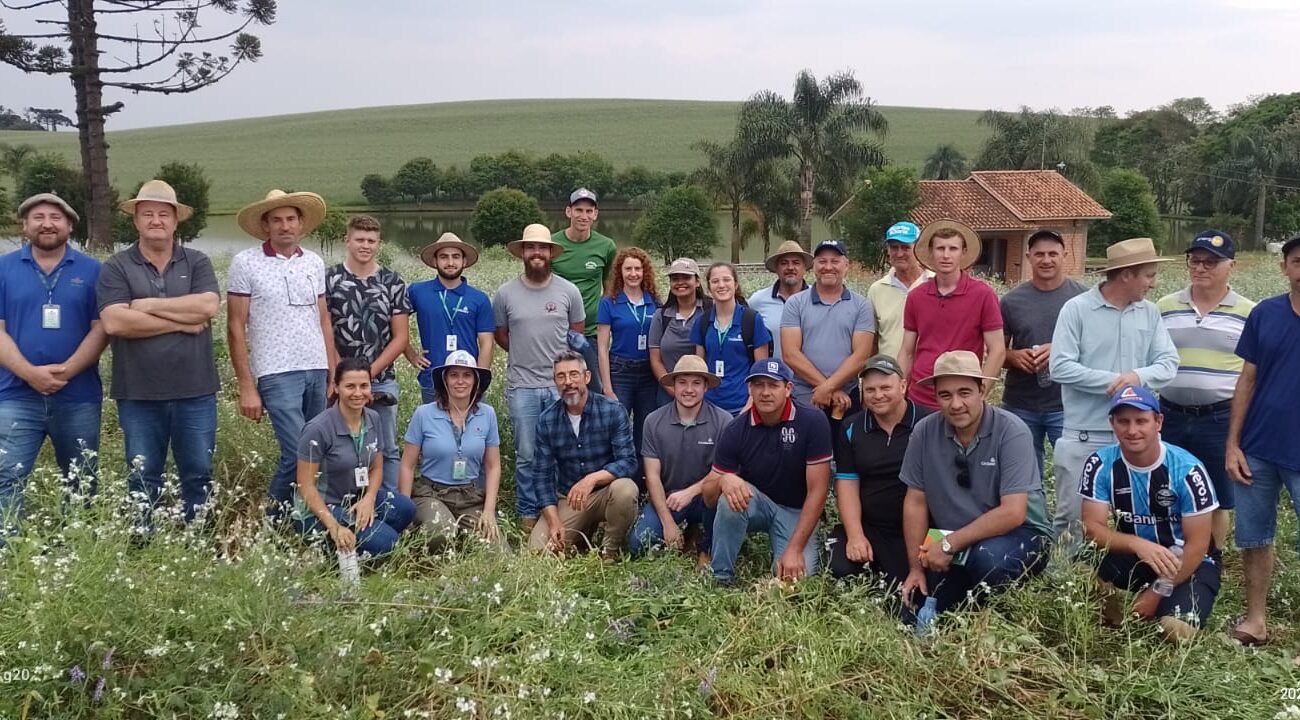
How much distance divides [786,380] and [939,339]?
3.86 feet

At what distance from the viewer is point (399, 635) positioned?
12.2ft

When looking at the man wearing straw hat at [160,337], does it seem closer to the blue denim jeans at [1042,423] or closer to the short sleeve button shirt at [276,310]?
the short sleeve button shirt at [276,310]

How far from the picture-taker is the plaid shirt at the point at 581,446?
19.0ft

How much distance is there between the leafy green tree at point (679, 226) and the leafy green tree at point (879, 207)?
9.44 meters

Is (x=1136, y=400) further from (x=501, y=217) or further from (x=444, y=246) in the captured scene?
(x=501, y=217)

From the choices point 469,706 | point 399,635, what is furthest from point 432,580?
point 469,706

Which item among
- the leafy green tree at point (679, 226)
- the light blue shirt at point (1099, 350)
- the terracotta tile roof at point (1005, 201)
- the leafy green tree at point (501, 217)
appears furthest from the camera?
the leafy green tree at point (679, 226)

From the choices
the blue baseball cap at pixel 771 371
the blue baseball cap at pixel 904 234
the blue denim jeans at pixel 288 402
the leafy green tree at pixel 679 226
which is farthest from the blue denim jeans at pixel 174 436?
the leafy green tree at pixel 679 226

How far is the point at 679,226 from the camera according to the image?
53.9 m

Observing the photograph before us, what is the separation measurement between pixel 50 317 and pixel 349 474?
6.17 ft

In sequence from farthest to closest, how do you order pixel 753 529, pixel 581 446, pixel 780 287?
pixel 780 287, pixel 581 446, pixel 753 529

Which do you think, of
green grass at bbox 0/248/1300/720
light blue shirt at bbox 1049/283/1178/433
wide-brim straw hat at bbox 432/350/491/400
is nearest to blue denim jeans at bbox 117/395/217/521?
green grass at bbox 0/248/1300/720

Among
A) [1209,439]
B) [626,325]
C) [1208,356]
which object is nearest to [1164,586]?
[1209,439]

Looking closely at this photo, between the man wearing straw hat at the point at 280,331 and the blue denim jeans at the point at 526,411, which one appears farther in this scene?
the blue denim jeans at the point at 526,411
